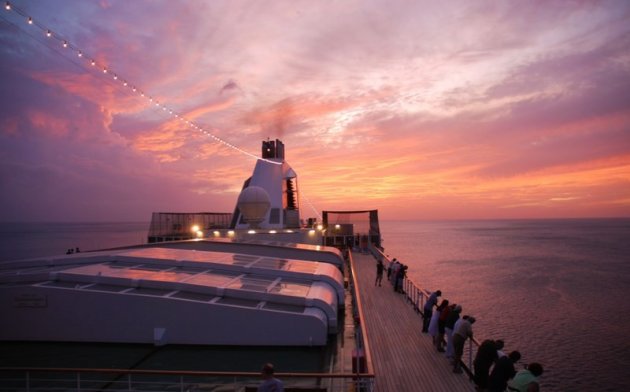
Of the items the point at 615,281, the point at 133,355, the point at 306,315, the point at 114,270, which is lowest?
the point at 615,281

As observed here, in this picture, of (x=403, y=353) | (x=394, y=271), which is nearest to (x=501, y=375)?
(x=403, y=353)

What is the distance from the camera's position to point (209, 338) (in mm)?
13508

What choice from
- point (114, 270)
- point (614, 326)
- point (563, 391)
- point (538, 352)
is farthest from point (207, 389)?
point (614, 326)

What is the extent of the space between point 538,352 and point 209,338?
69.9 feet

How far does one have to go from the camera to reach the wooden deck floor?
32.8 feet

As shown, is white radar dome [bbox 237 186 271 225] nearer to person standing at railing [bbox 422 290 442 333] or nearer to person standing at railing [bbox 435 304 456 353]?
person standing at railing [bbox 422 290 442 333]

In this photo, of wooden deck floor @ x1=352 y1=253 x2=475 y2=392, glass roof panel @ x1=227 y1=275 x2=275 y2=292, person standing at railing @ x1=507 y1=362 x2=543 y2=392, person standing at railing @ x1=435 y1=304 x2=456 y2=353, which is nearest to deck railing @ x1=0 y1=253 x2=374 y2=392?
wooden deck floor @ x1=352 y1=253 x2=475 y2=392

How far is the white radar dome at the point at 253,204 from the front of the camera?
2994cm

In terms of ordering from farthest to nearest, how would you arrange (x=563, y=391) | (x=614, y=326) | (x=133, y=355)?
(x=614, y=326) < (x=563, y=391) < (x=133, y=355)

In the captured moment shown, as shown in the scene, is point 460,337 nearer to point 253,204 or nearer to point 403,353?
point 403,353

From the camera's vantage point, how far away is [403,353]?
12023 mm

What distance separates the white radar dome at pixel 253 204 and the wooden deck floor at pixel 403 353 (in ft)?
43.2

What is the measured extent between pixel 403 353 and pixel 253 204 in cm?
1966

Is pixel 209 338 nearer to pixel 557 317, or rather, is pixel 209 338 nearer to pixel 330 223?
pixel 557 317
